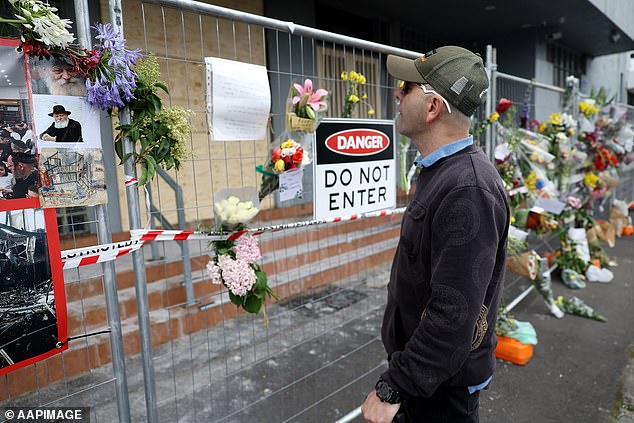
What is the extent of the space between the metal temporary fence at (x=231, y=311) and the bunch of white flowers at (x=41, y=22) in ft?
0.82

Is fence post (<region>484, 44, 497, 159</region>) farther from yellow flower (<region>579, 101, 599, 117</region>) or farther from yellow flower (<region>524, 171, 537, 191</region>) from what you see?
yellow flower (<region>579, 101, 599, 117</region>)

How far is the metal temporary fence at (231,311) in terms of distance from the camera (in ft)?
7.13

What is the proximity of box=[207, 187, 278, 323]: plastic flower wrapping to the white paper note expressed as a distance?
207mm

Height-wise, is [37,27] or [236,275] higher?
[37,27]

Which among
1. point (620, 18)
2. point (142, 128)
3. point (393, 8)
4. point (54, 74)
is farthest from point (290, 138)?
point (620, 18)

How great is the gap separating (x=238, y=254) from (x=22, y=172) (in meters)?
0.89

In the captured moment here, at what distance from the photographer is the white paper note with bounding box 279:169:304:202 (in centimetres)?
214

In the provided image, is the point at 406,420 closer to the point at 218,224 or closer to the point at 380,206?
the point at 218,224

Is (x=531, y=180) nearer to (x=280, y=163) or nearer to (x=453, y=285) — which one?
(x=280, y=163)

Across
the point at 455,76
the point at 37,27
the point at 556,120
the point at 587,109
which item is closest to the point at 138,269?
the point at 37,27

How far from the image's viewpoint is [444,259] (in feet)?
4.23

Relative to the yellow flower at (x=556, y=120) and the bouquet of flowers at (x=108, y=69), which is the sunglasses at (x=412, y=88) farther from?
the yellow flower at (x=556, y=120)

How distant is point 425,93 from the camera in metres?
1.50

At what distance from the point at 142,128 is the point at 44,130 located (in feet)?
1.02
